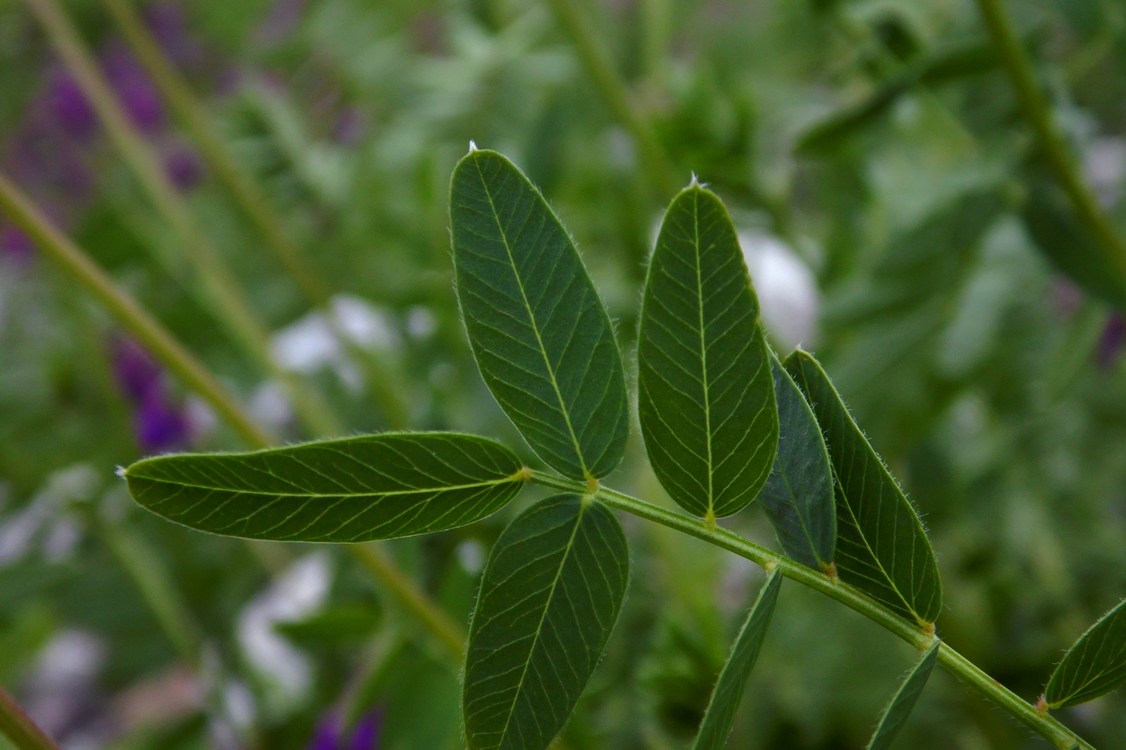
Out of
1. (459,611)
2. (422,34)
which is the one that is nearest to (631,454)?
(459,611)

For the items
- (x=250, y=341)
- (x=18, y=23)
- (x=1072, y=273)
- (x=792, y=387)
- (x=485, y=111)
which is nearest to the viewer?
(x=792, y=387)

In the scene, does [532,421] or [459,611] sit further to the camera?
[459,611]

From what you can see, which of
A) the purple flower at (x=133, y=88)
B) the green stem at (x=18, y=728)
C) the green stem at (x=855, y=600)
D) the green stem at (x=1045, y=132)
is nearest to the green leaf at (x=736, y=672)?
the green stem at (x=855, y=600)

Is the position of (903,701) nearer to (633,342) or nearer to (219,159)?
(633,342)

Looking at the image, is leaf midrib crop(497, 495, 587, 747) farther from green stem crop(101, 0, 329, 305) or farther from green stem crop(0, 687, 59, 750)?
green stem crop(101, 0, 329, 305)

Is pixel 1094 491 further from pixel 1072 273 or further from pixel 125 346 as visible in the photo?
pixel 125 346

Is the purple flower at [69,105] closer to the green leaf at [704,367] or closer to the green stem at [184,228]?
the green stem at [184,228]

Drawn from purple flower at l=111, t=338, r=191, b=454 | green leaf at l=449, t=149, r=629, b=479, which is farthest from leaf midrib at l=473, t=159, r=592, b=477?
purple flower at l=111, t=338, r=191, b=454
